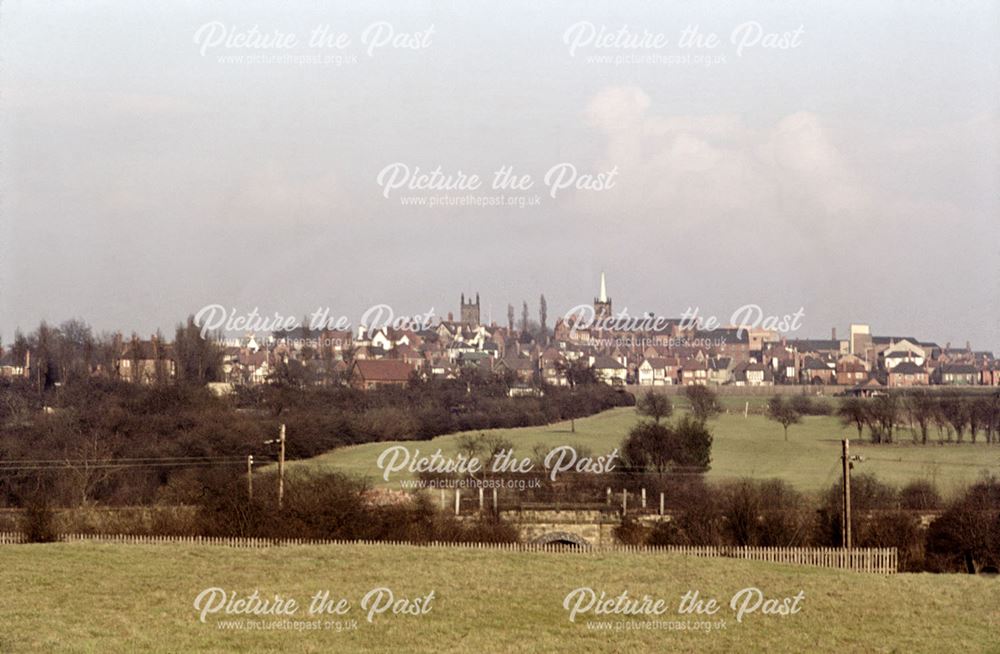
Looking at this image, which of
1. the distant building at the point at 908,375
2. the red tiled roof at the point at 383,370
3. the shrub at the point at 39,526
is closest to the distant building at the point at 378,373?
the red tiled roof at the point at 383,370

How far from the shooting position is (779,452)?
5541 cm

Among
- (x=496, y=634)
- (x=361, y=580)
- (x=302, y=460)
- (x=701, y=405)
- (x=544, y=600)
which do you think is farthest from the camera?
(x=701, y=405)

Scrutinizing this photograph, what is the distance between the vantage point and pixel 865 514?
35.0 meters

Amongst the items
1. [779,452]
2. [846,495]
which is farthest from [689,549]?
[779,452]

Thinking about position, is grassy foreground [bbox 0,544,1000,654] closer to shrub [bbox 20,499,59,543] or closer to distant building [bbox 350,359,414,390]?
shrub [bbox 20,499,59,543]

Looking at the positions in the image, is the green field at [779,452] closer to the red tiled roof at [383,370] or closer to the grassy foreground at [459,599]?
the grassy foreground at [459,599]

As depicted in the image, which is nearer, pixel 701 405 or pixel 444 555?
pixel 444 555

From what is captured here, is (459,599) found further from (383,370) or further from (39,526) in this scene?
(383,370)

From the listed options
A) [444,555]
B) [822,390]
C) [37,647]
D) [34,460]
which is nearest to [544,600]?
[444,555]

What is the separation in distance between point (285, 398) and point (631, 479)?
24.8m

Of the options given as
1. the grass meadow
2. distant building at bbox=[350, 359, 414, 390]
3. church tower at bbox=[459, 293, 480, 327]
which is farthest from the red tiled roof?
church tower at bbox=[459, 293, 480, 327]

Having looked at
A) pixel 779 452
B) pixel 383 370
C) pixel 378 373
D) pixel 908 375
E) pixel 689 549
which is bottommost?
pixel 689 549

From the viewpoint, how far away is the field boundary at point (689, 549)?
27.9 metres

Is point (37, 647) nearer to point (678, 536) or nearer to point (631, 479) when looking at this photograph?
point (678, 536)
